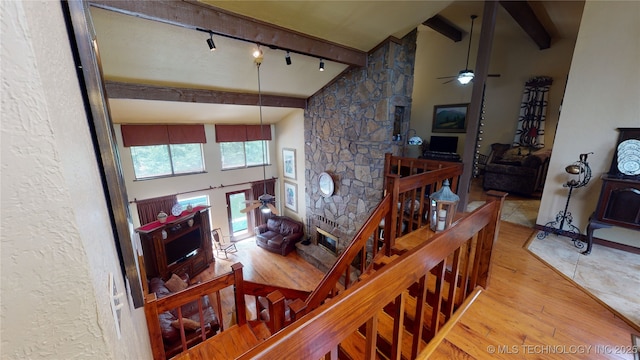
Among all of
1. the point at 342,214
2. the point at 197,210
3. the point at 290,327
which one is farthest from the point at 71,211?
the point at 197,210

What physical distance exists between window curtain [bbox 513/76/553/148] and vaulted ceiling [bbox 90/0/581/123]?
95 centimetres

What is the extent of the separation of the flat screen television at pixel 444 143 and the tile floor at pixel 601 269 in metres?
4.03

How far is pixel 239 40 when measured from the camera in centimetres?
321

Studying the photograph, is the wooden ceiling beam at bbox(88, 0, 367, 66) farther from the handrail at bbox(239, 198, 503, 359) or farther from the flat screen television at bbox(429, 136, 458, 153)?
the flat screen television at bbox(429, 136, 458, 153)

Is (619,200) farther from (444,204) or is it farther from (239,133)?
(239,133)

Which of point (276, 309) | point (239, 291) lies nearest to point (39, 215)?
point (276, 309)

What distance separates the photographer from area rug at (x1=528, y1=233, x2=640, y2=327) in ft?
5.97

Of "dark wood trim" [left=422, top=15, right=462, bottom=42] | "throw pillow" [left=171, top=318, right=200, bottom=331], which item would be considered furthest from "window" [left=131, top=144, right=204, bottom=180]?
"dark wood trim" [left=422, top=15, right=462, bottom=42]

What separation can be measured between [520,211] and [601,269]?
5.43 feet

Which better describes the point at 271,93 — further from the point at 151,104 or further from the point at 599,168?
the point at 599,168

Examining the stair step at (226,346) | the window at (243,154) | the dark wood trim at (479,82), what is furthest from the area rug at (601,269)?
the window at (243,154)

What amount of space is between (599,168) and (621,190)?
46cm

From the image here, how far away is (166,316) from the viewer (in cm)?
342

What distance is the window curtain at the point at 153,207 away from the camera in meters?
5.51
